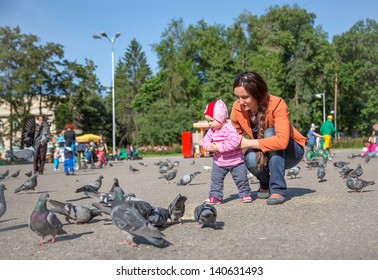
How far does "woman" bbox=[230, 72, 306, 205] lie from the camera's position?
228 inches

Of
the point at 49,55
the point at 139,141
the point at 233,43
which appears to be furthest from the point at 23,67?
the point at 233,43

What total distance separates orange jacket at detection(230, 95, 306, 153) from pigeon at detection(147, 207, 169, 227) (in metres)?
1.84

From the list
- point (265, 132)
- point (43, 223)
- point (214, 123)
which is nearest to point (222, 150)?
point (214, 123)

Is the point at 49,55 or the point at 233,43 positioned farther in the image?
the point at 233,43

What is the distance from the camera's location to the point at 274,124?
5965mm

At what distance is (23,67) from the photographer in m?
42.8

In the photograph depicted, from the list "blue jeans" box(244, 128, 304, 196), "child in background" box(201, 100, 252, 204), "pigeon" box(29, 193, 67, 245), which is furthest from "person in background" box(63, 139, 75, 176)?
"pigeon" box(29, 193, 67, 245)

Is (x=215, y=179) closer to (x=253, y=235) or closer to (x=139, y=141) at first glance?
(x=253, y=235)

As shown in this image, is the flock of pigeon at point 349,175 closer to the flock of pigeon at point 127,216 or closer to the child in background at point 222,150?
the child in background at point 222,150

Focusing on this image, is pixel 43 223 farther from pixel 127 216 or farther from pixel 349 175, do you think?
pixel 349 175

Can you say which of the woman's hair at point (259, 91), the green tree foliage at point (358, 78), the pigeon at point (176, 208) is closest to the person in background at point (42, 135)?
the woman's hair at point (259, 91)

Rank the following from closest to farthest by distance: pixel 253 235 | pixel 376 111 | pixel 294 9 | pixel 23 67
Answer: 1. pixel 253 235
2. pixel 23 67
3. pixel 294 9
4. pixel 376 111

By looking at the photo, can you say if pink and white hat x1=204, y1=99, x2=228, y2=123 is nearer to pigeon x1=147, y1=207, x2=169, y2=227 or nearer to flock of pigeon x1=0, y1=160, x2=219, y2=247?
flock of pigeon x1=0, y1=160, x2=219, y2=247

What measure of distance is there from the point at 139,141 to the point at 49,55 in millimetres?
15400
